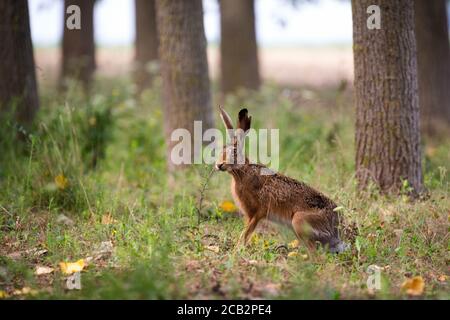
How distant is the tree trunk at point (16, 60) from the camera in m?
9.43

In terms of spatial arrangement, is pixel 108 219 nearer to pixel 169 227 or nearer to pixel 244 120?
pixel 169 227

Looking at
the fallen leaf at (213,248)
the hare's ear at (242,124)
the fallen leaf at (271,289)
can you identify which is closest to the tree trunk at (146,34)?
the hare's ear at (242,124)

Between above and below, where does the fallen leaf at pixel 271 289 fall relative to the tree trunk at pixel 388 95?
below

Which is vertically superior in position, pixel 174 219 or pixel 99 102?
pixel 99 102

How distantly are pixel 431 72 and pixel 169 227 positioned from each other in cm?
744

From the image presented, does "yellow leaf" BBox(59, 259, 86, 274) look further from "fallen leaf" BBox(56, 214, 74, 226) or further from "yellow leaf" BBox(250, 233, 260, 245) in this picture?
"yellow leaf" BBox(250, 233, 260, 245)

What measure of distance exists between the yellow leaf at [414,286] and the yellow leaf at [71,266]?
2620 mm

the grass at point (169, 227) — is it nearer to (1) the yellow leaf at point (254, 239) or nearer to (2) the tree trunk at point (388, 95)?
(1) the yellow leaf at point (254, 239)

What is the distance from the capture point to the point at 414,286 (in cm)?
527
